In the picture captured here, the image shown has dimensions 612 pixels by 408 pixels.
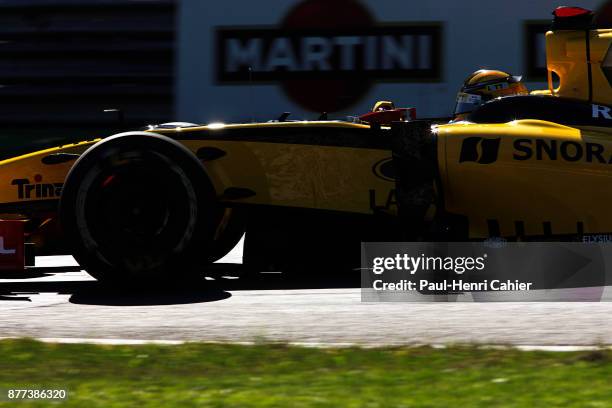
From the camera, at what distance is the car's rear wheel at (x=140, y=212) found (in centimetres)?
727

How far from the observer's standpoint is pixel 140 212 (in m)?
7.37

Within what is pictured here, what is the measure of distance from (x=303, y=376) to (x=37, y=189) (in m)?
3.63

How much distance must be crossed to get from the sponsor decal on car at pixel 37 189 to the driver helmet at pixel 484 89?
2.95 meters

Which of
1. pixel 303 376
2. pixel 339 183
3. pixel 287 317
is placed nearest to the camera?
pixel 303 376

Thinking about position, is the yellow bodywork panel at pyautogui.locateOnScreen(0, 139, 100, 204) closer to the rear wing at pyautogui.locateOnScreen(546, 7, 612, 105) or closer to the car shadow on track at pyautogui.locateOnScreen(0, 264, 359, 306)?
the car shadow on track at pyautogui.locateOnScreen(0, 264, 359, 306)

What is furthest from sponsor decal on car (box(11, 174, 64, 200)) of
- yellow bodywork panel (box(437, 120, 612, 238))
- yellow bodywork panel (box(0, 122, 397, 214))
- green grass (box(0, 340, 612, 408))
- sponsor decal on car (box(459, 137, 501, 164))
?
sponsor decal on car (box(459, 137, 501, 164))

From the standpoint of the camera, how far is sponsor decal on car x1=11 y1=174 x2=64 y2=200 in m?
7.80

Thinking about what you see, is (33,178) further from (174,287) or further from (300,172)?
(300,172)

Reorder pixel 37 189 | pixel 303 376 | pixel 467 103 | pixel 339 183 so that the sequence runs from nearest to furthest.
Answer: pixel 303 376
pixel 339 183
pixel 37 189
pixel 467 103

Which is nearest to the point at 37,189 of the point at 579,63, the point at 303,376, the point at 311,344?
the point at 311,344

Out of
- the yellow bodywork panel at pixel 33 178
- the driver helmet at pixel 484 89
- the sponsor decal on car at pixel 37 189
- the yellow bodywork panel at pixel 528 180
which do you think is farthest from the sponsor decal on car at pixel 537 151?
the sponsor decal on car at pixel 37 189

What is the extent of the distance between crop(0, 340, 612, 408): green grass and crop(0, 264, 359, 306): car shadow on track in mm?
1682

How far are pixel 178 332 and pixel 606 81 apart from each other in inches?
146

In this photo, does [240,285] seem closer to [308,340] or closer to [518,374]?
[308,340]
